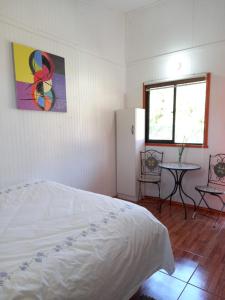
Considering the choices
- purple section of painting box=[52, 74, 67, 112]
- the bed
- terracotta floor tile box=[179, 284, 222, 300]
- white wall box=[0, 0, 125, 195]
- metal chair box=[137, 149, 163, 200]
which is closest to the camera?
the bed

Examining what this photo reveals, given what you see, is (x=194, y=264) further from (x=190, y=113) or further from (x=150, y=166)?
(x=190, y=113)

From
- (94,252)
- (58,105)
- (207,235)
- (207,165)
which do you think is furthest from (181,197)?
(94,252)

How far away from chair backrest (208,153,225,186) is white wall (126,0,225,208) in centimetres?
8

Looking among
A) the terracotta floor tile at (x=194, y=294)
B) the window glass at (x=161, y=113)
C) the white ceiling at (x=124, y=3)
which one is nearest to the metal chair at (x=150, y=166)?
the window glass at (x=161, y=113)

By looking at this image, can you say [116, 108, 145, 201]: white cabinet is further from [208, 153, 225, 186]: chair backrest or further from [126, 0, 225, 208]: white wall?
[208, 153, 225, 186]: chair backrest

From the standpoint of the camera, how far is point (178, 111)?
3.43 meters

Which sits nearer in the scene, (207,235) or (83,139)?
(207,235)

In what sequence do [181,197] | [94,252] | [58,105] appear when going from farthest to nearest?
[181,197], [58,105], [94,252]

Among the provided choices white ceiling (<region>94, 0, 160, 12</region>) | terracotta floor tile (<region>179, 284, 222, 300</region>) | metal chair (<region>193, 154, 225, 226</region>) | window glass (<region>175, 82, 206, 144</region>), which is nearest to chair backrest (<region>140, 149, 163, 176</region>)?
window glass (<region>175, 82, 206, 144</region>)

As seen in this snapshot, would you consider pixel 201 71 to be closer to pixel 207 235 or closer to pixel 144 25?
pixel 144 25

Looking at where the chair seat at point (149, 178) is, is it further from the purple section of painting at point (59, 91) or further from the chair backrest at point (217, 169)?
the purple section of painting at point (59, 91)

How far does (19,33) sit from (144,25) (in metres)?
2.21

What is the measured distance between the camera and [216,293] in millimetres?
1609

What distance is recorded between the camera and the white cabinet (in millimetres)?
3463
